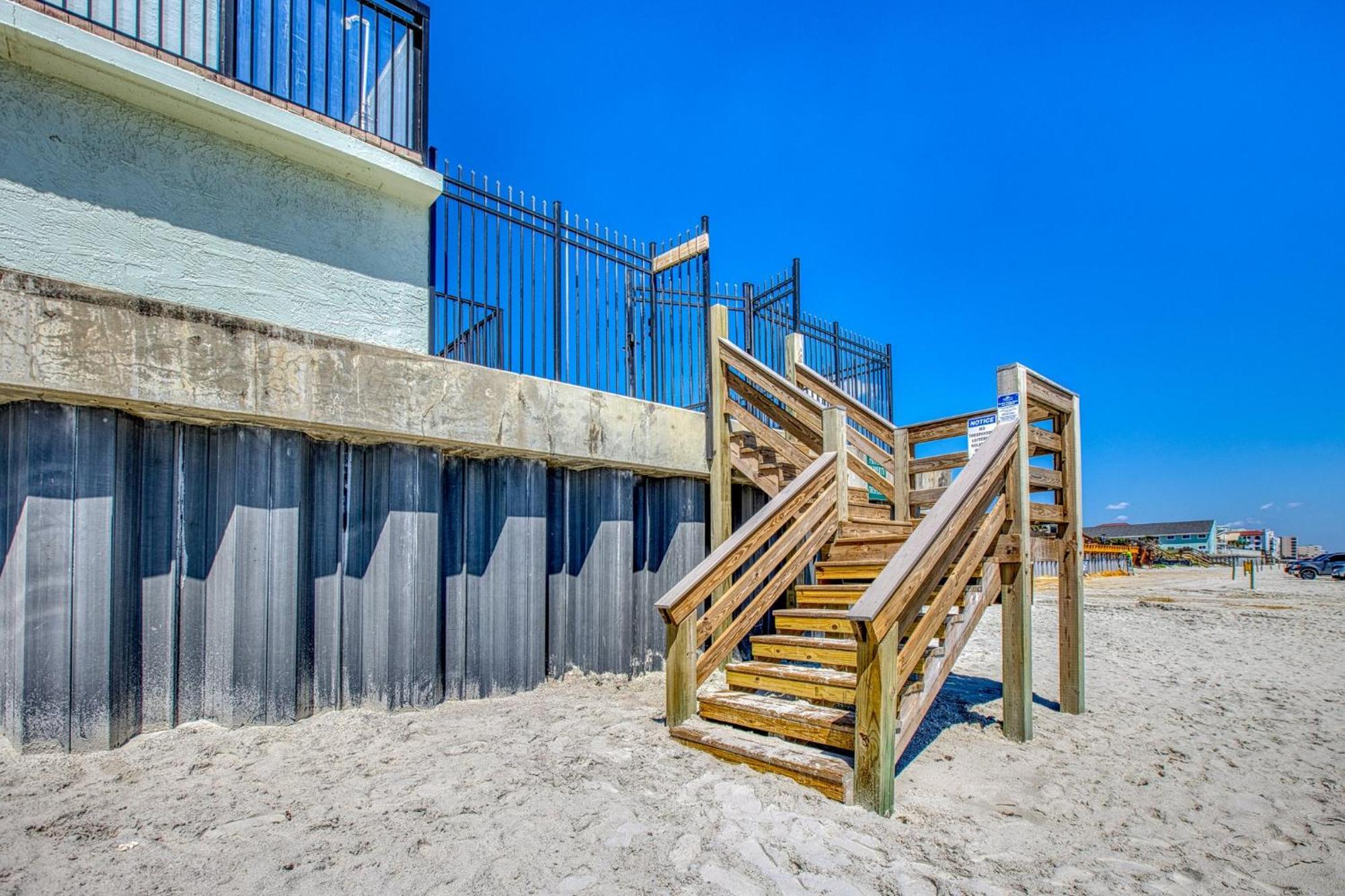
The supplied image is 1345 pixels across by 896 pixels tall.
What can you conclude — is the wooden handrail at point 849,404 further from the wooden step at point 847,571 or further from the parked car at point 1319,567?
the parked car at point 1319,567

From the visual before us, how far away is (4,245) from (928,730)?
649 cm

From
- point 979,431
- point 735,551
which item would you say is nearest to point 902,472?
point 979,431

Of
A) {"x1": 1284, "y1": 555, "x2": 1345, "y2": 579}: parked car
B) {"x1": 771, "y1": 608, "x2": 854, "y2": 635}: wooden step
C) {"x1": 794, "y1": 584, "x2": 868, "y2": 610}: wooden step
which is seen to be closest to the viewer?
{"x1": 771, "y1": 608, "x2": 854, "y2": 635}: wooden step

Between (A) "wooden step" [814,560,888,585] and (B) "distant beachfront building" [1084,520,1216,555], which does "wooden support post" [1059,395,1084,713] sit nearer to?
(A) "wooden step" [814,560,888,585]

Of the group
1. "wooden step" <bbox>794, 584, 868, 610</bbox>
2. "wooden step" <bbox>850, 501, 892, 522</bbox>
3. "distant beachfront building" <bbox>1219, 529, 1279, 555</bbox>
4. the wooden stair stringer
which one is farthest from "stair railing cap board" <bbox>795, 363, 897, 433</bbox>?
"distant beachfront building" <bbox>1219, 529, 1279, 555</bbox>

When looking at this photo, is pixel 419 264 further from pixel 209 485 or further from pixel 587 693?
pixel 587 693

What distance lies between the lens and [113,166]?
13.5 feet

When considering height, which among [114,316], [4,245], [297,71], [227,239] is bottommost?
[114,316]

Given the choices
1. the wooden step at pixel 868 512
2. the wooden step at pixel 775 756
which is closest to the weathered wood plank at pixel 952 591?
the wooden step at pixel 775 756

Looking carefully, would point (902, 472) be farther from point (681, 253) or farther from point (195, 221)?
point (195, 221)

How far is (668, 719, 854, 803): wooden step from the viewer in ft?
11.9

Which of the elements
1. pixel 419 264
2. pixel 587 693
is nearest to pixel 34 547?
pixel 419 264

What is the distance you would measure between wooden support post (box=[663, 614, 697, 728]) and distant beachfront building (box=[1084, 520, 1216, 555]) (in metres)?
73.2

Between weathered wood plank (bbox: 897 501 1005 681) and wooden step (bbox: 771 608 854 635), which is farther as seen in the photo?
wooden step (bbox: 771 608 854 635)
